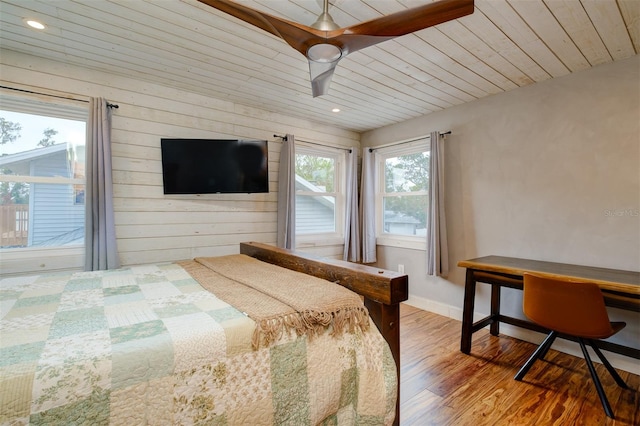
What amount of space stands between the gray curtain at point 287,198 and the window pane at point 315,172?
34 cm

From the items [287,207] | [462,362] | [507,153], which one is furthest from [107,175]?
[507,153]

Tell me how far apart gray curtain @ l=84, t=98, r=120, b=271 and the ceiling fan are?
1693mm

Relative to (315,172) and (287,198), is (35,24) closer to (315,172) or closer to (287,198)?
(287,198)

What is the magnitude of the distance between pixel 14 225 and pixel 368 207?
3.35 metres

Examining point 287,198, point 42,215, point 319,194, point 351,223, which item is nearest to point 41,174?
point 42,215

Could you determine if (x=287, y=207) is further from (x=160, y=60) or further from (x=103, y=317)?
(x=103, y=317)

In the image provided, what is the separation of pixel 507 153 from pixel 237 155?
261 cm

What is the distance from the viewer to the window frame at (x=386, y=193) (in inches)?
135

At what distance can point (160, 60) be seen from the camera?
2189mm

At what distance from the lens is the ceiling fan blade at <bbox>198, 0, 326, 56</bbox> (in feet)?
3.88

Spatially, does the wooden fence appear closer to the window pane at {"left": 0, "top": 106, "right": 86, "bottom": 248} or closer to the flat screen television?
the window pane at {"left": 0, "top": 106, "right": 86, "bottom": 248}

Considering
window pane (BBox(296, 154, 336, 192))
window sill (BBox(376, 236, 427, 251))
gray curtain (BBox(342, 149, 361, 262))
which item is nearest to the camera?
window sill (BBox(376, 236, 427, 251))

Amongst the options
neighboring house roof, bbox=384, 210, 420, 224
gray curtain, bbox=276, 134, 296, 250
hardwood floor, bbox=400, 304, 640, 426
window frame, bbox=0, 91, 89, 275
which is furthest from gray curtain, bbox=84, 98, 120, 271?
neighboring house roof, bbox=384, 210, 420, 224

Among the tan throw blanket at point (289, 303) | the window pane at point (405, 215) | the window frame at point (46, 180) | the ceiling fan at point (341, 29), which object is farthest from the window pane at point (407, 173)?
the window frame at point (46, 180)
